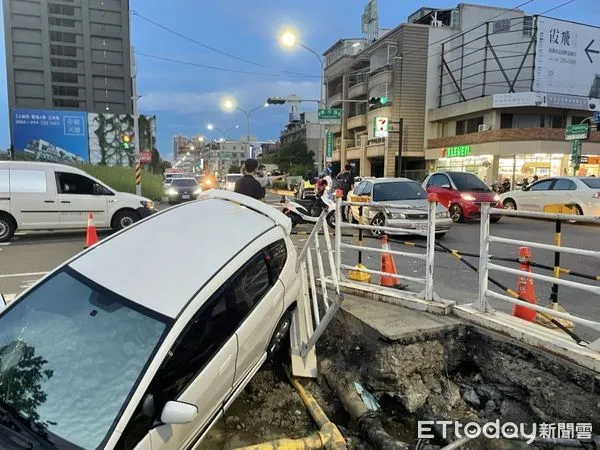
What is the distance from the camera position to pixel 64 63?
84.9 meters

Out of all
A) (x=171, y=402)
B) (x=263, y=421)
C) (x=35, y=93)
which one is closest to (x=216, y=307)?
(x=171, y=402)

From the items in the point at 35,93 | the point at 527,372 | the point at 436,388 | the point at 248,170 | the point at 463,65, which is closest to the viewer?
the point at 527,372

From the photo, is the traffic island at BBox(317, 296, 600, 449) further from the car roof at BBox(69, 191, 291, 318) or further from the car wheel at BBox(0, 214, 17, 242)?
the car wheel at BBox(0, 214, 17, 242)

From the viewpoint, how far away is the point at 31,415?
87.0 inches

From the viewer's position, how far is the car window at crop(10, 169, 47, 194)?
36.8 ft

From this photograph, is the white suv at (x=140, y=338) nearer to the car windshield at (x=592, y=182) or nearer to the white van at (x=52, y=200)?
the white van at (x=52, y=200)

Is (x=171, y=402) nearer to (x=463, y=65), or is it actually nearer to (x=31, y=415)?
(x=31, y=415)

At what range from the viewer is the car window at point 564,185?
14.3 meters

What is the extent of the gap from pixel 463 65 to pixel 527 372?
144 ft

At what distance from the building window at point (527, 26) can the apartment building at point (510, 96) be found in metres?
0.08


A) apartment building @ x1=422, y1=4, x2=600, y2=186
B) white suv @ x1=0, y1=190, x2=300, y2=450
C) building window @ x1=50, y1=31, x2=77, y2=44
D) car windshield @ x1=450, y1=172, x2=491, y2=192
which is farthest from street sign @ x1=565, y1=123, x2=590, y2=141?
building window @ x1=50, y1=31, x2=77, y2=44

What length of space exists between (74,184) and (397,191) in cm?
864

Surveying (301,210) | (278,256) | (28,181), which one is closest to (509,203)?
(301,210)

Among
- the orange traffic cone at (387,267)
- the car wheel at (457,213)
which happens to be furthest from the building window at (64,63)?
the orange traffic cone at (387,267)
